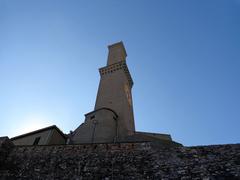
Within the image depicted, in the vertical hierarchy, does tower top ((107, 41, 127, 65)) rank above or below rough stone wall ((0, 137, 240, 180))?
above

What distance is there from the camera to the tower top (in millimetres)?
31625

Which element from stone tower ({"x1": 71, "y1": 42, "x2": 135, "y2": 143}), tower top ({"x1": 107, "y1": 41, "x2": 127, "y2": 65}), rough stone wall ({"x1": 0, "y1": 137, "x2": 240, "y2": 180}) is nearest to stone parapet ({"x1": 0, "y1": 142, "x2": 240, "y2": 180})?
rough stone wall ({"x1": 0, "y1": 137, "x2": 240, "y2": 180})

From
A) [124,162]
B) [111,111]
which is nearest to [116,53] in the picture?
[111,111]

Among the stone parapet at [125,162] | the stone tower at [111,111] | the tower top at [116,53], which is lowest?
the stone parapet at [125,162]

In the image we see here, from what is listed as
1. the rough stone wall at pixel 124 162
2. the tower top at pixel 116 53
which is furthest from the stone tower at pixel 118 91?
the rough stone wall at pixel 124 162

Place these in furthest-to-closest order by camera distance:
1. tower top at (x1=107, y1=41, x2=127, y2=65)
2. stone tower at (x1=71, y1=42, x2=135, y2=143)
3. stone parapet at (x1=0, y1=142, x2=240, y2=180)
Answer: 1. tower top at (x1=107, y1=41, x2=127, y2=65)
2. stone tower at (x1=71, y1=42, x2=135, y2=143)
3. stone parapet at (x1=0, y1=142, x2=240, y2=180)

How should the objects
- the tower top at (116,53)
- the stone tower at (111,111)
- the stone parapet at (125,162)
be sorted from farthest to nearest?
the tower top at (116,53) < the stone tower at (111,111) < the stone parapet at (125,162)

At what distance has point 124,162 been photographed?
Answer: 10.3 meters

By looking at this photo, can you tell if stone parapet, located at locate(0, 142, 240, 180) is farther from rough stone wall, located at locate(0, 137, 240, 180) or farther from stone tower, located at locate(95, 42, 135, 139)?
stone tower, located at locate(95, 42, 135, 139)

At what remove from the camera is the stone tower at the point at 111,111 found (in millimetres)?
18812

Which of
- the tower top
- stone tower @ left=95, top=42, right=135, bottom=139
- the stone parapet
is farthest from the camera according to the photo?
the tower top

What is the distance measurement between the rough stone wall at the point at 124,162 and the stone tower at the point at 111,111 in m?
6.58

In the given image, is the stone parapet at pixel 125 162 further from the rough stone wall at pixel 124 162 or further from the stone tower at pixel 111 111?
the stone tower at pixel 111 111

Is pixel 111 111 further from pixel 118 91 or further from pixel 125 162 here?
pixel 125 162
